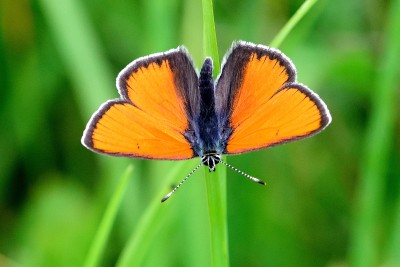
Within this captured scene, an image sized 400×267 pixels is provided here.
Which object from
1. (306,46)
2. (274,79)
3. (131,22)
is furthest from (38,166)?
(274,79)

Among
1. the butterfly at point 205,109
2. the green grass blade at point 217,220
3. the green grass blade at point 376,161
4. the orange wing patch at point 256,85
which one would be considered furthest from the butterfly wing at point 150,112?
the green grass blade at point 376,161

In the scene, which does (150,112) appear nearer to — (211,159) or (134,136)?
(134,136)

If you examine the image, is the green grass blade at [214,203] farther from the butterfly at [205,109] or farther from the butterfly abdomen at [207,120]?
the butterfly abdomen at [207,120]

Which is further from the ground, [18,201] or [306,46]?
[306,46]

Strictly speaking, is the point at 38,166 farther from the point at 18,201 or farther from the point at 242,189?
the point at 242,189

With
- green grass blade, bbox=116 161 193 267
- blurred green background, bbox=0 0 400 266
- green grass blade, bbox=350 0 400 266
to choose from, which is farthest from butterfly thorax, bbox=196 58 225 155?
green grass blade, bbox=350 0 400 266

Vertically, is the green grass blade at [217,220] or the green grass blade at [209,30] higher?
the green grass blade at [209,30]
